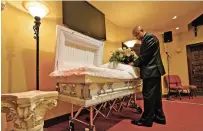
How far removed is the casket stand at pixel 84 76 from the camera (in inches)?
52.4

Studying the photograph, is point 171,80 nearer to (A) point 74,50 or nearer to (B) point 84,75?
(A) point 74,50

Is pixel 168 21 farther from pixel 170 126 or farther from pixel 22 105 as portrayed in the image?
pixel 22 105

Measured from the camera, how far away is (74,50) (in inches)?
83.5

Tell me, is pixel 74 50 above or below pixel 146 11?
below

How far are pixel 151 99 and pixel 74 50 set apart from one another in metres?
1.29

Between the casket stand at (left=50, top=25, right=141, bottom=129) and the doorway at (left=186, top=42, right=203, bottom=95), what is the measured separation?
12.9 ft

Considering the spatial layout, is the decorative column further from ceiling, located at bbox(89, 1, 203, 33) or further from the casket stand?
ceiling, located at bbox(89, 1, 203, 33)

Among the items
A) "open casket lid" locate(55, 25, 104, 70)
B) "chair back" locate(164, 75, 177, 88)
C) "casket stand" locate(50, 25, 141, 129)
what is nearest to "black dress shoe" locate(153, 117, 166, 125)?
"casket stand" locate(50, 25, 141, 129)

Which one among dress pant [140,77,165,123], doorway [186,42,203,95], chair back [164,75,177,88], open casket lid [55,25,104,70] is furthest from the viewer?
doorway [186,42,203,95]

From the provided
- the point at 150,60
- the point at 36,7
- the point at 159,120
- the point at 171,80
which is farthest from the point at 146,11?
the point at 171,80

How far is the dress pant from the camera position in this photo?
6.72ft

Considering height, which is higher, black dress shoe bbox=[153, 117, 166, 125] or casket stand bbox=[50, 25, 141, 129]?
casket stand bbox=[50, 25, 141, 129]

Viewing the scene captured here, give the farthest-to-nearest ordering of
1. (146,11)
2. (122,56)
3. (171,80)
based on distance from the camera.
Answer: (171,80) → (146,11) → (122,56)

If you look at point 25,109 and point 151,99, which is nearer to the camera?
point 25,109
